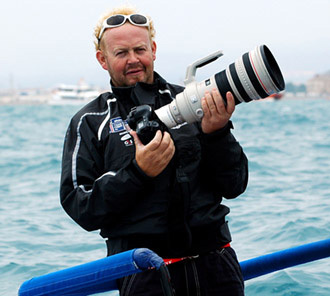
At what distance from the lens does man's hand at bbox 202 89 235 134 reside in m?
1.92

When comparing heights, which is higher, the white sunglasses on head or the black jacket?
the white sunglasses on head

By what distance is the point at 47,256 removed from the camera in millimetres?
5551

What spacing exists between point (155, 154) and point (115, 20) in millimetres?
487

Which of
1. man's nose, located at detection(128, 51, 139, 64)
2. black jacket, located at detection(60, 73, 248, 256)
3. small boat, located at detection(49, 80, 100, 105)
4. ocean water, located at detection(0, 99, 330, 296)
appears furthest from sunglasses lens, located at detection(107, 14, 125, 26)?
small boat, located at detection(49, 80, 100, 105)

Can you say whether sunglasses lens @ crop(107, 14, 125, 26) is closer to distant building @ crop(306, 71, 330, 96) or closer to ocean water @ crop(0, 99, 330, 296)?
ocean water @ crop(0, 99, 330, 296)

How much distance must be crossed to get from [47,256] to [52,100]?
77.3 metres

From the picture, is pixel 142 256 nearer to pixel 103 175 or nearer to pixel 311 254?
pixel 103 175

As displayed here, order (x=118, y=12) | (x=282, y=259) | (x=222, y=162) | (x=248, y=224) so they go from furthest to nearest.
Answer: (x=248, y=224) < (x=282, y=259) < (x=118, y=12) < (x=222, y=162)

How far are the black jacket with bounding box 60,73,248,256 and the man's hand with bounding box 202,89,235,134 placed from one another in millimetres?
68

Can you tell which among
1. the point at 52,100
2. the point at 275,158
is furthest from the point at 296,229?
the point at 52,100

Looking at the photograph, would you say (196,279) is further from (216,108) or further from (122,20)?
(122,20)

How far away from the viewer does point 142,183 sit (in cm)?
190

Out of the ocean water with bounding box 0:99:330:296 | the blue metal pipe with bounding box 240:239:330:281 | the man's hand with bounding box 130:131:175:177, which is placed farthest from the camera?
the ocean water with bounding box 0:99:330:296

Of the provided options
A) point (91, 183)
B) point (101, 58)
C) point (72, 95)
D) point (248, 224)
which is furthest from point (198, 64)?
point (72, 95)
